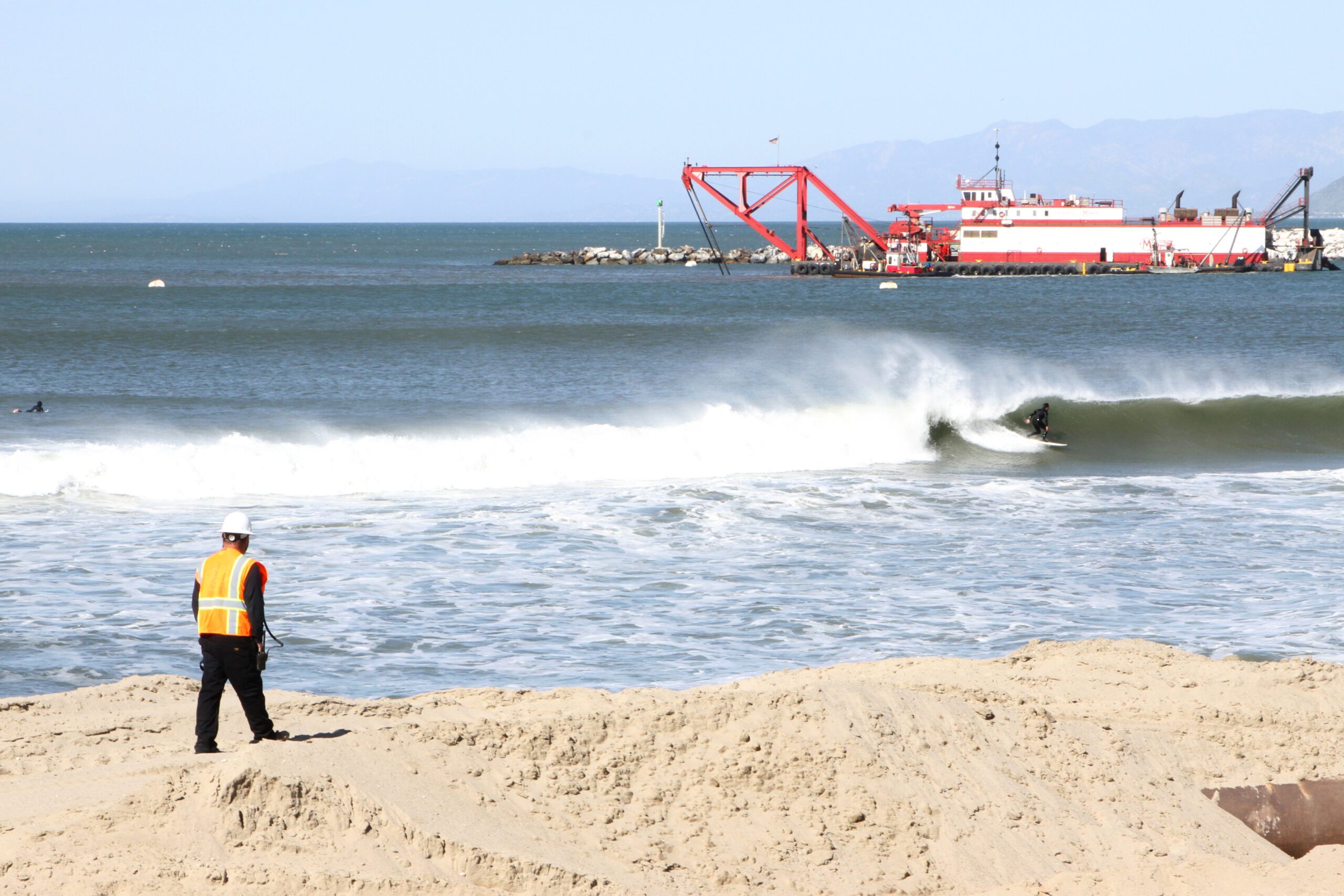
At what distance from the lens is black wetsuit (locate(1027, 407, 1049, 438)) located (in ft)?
68.0

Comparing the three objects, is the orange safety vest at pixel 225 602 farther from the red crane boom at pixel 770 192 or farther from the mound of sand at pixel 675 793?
the red crane boom at pixel 770 192

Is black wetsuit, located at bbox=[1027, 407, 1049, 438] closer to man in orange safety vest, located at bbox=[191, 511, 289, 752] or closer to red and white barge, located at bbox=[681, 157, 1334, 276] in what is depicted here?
man in orange safety vest, located at bbox=[191, 511, 289, 752]

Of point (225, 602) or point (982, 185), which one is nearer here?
point (225, 602)

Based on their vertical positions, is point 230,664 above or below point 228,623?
below

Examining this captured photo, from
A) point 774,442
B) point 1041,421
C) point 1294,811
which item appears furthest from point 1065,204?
point 1294,811

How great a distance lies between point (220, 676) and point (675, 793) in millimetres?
2134

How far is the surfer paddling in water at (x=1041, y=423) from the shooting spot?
20.7 metres

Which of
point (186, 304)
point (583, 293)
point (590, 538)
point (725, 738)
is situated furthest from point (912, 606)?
point (583, 293)

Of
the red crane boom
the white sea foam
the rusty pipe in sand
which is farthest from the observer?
the red crane boom

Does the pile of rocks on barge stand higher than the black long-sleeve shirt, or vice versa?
the pile of rocks on barge

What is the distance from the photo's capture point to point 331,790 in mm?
4805

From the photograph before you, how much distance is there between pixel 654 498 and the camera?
1445 cm

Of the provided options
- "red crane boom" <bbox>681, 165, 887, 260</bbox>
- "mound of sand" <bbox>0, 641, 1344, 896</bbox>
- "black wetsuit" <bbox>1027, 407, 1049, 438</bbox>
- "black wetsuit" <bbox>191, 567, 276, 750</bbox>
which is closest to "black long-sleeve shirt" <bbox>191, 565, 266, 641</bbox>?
"black wetsuit" <bbox>191, 567, 276, 750</bbox>

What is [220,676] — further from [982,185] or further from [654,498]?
[982,185]
